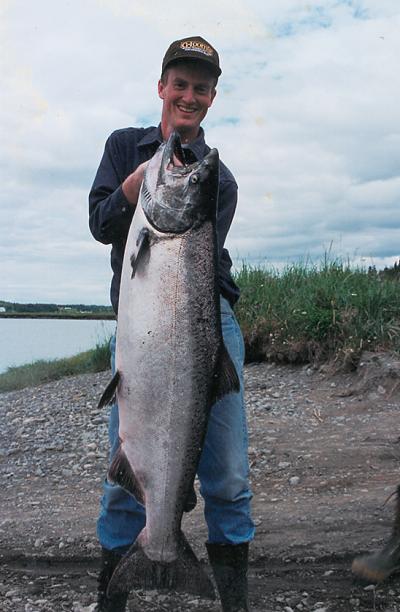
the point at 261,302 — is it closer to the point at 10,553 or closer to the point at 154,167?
the point at 10,553

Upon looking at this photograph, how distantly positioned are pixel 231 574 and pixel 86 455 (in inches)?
168

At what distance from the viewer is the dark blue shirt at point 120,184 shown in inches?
117

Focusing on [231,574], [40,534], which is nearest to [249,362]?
[40,534]

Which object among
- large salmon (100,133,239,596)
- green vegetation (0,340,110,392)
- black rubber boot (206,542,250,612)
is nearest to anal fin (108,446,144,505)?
large salmon (100,133,239,596)

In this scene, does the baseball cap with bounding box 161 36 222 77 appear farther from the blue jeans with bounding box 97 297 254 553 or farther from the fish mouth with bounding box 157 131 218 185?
the blue jeans with bounding box 97 297 254 553

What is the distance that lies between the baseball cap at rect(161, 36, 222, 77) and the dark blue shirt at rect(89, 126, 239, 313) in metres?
0.31

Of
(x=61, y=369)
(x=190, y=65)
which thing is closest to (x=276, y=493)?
(x=190, y=65)

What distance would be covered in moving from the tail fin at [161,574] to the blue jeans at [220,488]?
0.96 feet

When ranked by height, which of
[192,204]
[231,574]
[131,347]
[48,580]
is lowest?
[48,580]

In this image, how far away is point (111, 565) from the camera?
314 centimetres

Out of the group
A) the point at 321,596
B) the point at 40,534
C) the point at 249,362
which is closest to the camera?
the point at 321,596

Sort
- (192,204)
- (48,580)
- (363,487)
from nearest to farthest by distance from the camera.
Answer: (192,204) < (48,580) < (363,487)

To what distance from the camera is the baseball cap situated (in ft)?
10.0

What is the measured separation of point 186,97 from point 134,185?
0.60 metres
